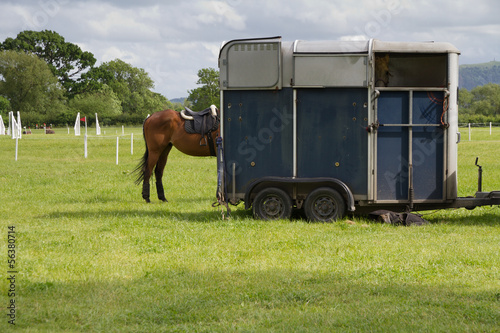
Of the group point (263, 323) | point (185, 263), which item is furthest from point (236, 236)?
point (263, 323)

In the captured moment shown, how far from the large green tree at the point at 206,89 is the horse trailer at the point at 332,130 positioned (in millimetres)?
53407

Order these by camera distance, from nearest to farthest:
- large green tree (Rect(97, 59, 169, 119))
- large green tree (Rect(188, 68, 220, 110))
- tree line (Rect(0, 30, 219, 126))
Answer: large green tree (Rect(188, 68, 220, 110)) < tree line (Rect(0, 30, 219, 126)) < large green tree (Rect(97, 59, 169, 119))

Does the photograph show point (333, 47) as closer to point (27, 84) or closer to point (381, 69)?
point (381, 69)

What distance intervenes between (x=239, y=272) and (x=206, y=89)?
63810 millimetres

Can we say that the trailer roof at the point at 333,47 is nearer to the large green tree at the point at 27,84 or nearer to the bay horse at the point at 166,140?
the bay horse at the point at 166,140

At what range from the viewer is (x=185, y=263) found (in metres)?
8.61

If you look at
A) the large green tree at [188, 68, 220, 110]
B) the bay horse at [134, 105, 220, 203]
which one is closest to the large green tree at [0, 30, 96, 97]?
the large green tree at [188, 68, 220, 110]

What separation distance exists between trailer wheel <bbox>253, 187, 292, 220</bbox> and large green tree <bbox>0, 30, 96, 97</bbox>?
90666 millimetres

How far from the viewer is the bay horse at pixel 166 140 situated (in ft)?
49.5

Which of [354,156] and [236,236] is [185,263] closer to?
[236,236]

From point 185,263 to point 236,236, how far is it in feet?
6.42

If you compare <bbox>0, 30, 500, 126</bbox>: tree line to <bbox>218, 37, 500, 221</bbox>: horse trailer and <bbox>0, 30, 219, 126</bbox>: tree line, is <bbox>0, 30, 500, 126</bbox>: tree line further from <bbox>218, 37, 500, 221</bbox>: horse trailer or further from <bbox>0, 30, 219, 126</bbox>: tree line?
<bbox>218, 37, 500, 221</bbox>: horse trailer

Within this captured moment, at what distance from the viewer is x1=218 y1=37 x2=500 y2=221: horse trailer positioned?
37.6ft

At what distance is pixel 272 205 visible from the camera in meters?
11.9
